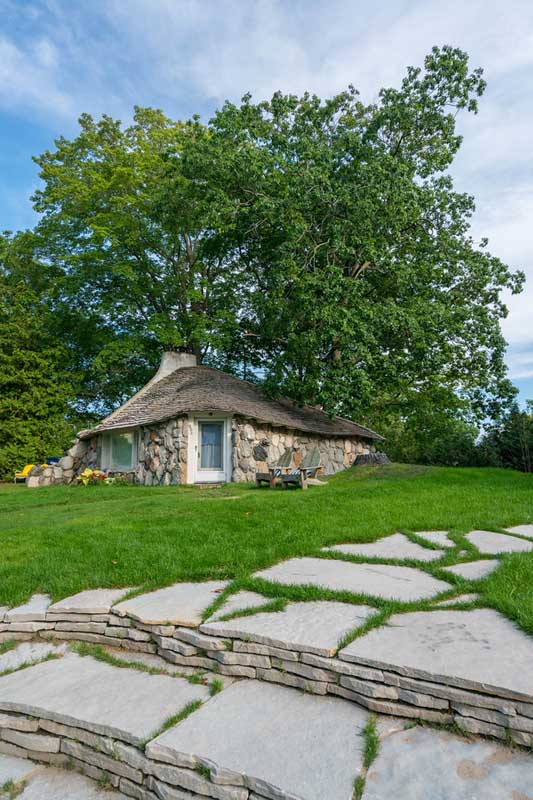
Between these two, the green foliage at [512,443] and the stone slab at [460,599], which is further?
the green foliage at [512,443]

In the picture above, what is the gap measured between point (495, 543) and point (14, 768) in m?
4.24

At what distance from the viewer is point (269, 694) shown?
2736mm

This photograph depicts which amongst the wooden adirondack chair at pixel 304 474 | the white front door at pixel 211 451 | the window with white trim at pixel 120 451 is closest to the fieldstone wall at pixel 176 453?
the window with white trim at pixel 120 451

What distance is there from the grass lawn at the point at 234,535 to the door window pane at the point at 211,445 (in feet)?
18.6

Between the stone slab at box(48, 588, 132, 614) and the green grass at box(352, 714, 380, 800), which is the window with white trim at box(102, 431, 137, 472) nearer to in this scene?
the stone slab at box(48, 588, 132, 614)

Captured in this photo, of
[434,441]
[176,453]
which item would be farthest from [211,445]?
[434,441]

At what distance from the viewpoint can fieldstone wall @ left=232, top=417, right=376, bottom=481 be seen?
15523mm

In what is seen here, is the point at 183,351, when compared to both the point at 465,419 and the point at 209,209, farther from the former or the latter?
the point at 465,419

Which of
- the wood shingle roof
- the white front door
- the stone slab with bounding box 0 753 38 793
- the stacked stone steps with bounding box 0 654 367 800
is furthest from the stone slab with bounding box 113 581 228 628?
the white front door

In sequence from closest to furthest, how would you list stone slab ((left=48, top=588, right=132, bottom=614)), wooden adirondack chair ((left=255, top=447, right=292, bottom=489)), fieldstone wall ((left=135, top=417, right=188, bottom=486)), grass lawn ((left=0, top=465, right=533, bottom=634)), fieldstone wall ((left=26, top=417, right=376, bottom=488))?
stone slab ((left=48, top=588, right=132, bottom=614))
grass lawn ((left=0, top=465, right=533, bottom=634))
wooden adirondack chair ((left=255, top=447, right=292, bottom=489))
fieldstone wall ((left=135, top=417, right=188, bottom=486))
fieldstone wall ((left=26, top=417, right=376, bottom=488))

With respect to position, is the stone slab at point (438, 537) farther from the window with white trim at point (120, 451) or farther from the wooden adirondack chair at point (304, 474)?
the window with white trim at point (120, 451)

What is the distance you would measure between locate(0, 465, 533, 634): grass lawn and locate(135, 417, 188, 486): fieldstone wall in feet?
16.8

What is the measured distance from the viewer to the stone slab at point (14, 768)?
246cm

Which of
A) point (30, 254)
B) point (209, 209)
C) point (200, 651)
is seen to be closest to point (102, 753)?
point (200, 651)
